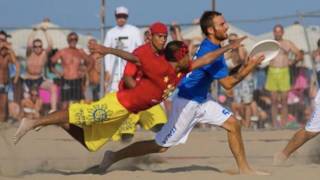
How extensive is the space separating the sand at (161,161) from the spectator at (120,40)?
4.10 feet

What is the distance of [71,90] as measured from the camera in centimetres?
1744

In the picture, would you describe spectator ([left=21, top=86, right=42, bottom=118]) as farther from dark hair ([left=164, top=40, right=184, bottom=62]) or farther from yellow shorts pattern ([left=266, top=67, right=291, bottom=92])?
dark hair ([left=164, top=40, right=184, bottom=62])

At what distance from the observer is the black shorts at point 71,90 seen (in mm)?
17359

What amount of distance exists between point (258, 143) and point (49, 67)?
534cm

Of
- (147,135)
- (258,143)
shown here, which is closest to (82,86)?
(147,135)

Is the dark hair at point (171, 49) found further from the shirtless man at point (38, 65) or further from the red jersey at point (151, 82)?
the shirtless man at point (38, 65)

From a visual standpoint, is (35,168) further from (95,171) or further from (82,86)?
(82,86)

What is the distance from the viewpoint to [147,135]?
1447cm

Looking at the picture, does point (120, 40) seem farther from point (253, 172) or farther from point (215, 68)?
point (253, 172)

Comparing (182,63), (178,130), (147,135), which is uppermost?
(182,63)

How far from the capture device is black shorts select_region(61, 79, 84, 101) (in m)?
17.4

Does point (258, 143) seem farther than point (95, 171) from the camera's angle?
Yes

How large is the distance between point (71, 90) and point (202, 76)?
8.88 meters

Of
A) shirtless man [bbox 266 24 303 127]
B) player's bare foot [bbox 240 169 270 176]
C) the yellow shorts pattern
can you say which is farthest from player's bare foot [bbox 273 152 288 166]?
the yellow shorts pattern
